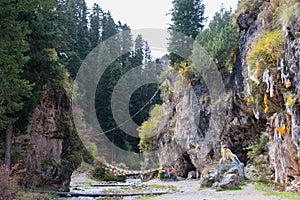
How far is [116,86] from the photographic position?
40812 mm

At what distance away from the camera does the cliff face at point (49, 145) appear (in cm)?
1424

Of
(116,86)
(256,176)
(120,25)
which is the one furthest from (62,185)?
(120,25)

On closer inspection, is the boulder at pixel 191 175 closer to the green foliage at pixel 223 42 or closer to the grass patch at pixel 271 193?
the green foliage at pixel 223 42

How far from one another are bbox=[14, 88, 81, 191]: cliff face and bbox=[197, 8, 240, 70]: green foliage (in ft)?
31.6

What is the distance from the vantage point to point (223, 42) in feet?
61.2

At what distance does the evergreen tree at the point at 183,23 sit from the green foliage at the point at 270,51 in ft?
47.2

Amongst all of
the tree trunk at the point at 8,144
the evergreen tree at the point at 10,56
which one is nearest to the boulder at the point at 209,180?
the tree trunk at the point at 8,144

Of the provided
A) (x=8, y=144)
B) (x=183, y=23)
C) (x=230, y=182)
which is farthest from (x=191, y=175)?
(x=8, y=144)

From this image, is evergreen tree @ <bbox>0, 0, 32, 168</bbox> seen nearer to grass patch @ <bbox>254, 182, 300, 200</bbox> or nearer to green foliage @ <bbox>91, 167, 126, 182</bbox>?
grass patch @ <bbox>254, 182, 300, 200</bbox>

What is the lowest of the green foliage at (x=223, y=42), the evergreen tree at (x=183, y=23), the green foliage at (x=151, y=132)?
the green foliage at (x=151, y=132)

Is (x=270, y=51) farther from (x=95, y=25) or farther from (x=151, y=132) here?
(x=95, y=25)

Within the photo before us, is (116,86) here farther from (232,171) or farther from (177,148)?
(232,171)

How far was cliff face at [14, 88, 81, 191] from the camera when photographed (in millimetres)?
14242

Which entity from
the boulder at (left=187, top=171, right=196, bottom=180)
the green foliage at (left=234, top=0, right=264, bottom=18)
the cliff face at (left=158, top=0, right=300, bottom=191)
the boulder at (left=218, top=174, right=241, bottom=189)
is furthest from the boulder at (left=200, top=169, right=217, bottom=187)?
the boulder at (left=187, top=171, right=196, bottom=180)
